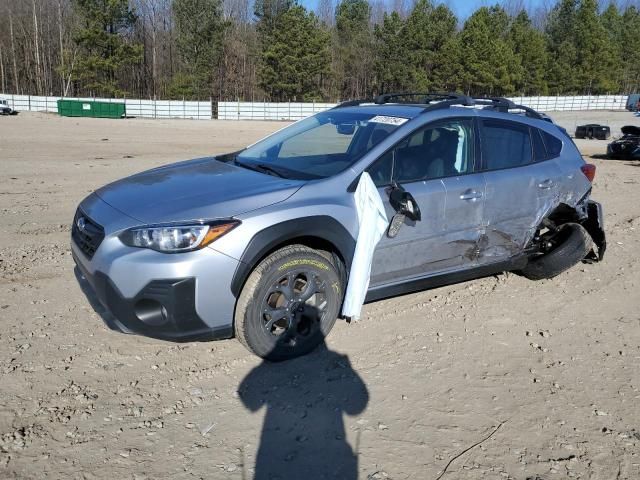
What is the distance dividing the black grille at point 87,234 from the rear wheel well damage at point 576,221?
12.3ft

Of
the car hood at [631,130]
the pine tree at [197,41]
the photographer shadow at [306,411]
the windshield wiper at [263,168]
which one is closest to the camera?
the photographer shadow at [306,411]

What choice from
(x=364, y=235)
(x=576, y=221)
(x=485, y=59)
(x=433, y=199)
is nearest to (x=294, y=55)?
(x=485, y=59)

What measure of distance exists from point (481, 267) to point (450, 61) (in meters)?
71.0

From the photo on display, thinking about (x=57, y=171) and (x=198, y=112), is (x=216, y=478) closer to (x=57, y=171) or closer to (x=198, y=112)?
(x=57, y=171)

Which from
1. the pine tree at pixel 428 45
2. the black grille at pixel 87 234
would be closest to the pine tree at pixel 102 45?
the pine tree at pixel 428 45

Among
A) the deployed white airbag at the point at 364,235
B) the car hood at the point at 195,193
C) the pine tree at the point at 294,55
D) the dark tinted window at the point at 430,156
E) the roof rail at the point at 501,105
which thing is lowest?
the deployed white airbag at the point at 364,235

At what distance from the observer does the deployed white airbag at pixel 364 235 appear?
12.5 feet

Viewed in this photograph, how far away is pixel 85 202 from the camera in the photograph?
399 centimetres

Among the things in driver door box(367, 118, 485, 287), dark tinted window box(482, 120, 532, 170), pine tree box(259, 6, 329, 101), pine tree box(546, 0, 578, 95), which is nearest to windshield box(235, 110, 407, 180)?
driver door box(367, 118, 485, 287)

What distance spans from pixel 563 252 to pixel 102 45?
198ft

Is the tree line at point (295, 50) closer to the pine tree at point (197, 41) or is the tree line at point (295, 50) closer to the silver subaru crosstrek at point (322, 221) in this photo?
the pine tree at point (197, 41)

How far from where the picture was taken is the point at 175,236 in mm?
3248

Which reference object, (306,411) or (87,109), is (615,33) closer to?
(87,109)

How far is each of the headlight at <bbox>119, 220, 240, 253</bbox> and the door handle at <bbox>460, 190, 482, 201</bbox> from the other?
80.5 inches
